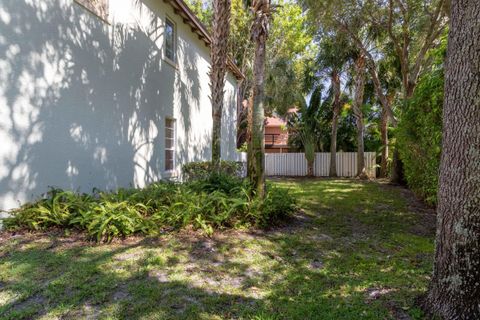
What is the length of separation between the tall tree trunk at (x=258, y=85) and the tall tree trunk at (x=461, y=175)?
402 cm

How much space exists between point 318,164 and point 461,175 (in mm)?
16467

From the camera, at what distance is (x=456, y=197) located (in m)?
2.48

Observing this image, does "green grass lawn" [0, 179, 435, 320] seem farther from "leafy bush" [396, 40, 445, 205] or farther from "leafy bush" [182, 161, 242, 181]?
"leafy bush" [182, 161, 242, 181]

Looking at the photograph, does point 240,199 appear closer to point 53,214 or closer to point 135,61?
point 53,214

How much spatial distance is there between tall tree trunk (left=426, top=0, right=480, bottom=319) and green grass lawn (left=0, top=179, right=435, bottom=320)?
43cm

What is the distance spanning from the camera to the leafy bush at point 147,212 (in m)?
4.94

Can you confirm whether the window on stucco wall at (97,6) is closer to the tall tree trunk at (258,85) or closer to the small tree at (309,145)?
the tall tree trunk at (258,85)

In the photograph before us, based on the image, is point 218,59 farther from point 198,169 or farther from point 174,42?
point 198,169

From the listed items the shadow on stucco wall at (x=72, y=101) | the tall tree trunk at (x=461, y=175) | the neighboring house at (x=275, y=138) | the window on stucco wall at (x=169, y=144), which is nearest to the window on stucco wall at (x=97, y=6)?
the shadow on stucco wall at (x=72, y=101)

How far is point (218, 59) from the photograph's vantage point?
8.31 meters

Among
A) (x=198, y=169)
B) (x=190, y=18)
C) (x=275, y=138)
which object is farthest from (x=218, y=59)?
(x=275, y=138)

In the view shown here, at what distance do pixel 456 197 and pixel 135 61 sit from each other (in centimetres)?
811

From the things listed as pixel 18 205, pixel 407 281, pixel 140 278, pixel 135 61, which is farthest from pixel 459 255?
pixel 135 61

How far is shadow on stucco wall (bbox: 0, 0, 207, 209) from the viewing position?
522 centimetres
